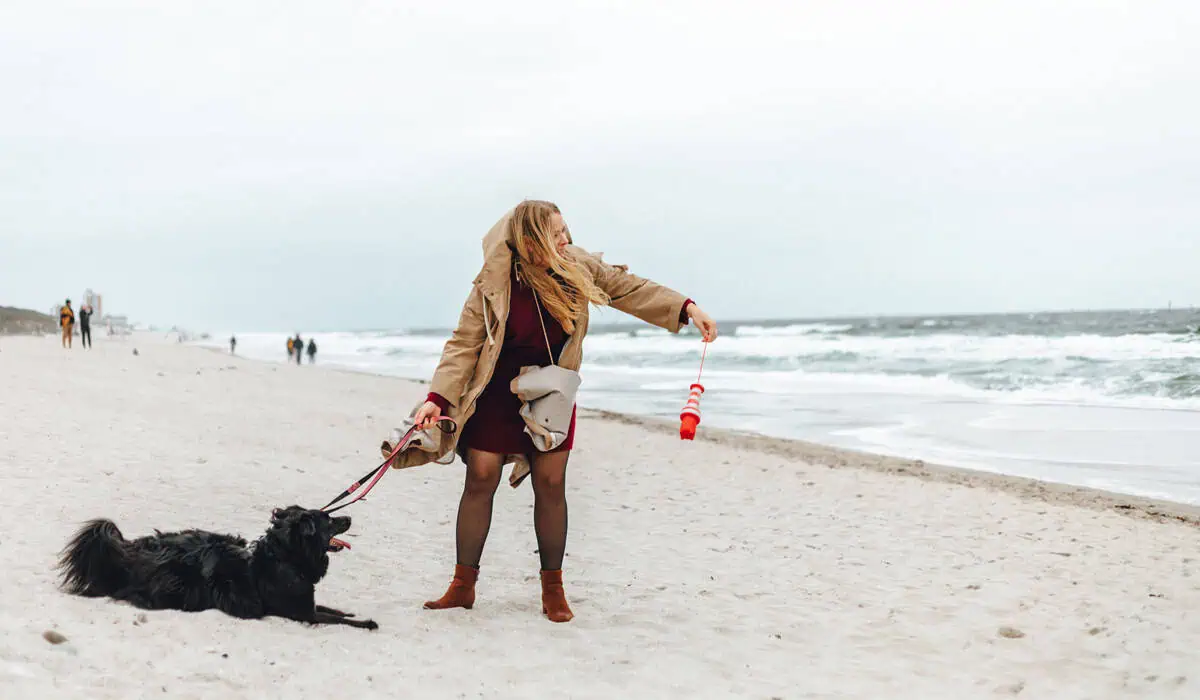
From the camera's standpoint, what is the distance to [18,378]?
11.0 meters

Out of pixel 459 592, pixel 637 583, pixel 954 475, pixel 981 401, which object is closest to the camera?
pixel 459 592

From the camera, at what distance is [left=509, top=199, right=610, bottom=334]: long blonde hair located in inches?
144

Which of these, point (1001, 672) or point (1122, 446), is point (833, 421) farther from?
point (1001, 672)

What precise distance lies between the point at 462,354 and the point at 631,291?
2.68ft

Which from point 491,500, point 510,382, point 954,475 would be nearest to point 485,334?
point 510,382

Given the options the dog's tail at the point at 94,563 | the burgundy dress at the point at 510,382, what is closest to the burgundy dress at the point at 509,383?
the burgundy dress at the point at 510,382

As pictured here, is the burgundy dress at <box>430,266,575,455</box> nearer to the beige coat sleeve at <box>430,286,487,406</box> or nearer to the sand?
the beige coat sleeve at <box>430,286,487,406</box>

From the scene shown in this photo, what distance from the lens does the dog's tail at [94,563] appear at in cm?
341

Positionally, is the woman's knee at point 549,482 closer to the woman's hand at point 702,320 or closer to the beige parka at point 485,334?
the beige parka at point 485,334

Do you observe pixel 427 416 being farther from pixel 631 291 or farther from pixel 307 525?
pixel 631 291

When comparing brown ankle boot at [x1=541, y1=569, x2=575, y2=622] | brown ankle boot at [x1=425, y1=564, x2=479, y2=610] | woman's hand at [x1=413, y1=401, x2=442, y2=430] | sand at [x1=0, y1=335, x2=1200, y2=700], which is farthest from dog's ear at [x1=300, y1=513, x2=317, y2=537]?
brown ankle boot at [x1=541, y1=569, x2=575, y2=622]

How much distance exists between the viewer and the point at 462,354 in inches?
145

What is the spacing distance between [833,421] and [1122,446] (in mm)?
4255

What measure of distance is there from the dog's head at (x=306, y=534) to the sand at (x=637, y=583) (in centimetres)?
30
